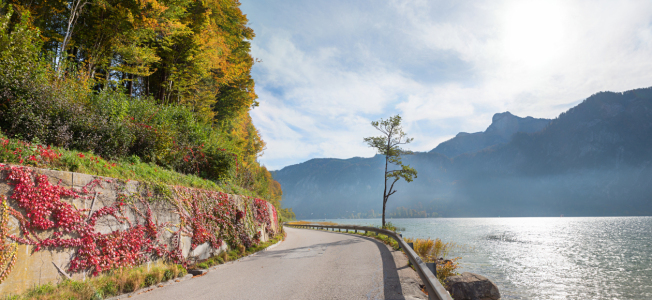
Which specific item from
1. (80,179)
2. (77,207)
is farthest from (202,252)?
(80,179)

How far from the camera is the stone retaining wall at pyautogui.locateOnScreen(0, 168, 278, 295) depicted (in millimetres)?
4598

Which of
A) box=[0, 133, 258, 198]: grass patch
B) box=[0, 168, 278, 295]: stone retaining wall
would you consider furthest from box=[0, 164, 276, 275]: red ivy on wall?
box=[0, 133, 258, 198]: grass patch

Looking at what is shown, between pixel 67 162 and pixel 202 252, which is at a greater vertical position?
pixel 67 162

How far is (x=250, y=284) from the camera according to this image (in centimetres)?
686

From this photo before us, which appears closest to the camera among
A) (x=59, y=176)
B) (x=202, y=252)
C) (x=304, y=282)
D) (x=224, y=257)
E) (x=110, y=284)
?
(x=59, y=176)

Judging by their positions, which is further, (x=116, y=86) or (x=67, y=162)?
(x=116, y=86)

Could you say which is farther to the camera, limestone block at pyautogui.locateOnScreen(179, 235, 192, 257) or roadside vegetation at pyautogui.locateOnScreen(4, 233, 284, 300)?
limestone block at pyautogui.locateOnScreen(179, 235, 192, 257)

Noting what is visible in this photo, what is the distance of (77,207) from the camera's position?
5.55 meters

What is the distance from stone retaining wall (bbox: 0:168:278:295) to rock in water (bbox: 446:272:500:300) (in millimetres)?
7296

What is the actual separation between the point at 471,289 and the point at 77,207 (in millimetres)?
8942

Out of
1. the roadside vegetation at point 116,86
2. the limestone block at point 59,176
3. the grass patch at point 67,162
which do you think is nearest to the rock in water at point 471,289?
the grass patch at point 67,162

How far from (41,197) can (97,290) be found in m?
1.92

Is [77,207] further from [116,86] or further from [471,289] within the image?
[471,289]

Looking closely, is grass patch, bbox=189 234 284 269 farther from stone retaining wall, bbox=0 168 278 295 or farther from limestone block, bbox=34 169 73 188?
limestone block, bbox=34 169 73 188
